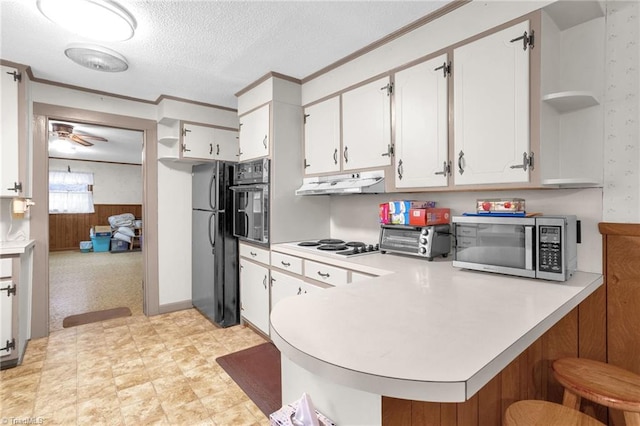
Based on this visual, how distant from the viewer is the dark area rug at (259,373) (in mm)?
2135

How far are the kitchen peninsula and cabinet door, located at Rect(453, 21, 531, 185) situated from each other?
2.08ft

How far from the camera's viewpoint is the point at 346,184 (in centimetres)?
254

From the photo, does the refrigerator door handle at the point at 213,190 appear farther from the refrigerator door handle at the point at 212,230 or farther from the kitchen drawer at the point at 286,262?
the kitchen drawer at the point at 286,262

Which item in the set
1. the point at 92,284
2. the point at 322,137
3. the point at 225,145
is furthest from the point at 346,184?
the point at 92,284

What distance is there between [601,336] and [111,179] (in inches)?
405

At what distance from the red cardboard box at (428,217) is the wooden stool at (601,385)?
37.6 inches

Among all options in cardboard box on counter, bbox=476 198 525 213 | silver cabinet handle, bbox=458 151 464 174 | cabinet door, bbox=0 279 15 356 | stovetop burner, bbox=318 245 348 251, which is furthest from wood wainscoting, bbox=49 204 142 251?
cardboard box on counter, bbox=476 198 525 213

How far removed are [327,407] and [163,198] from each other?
3.49m

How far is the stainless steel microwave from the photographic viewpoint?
1494mm

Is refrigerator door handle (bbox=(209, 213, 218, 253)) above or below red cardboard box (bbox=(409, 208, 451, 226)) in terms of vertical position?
below

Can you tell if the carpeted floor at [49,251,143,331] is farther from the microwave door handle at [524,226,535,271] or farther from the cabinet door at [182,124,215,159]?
the microwave door handle at [524,226,535,271]

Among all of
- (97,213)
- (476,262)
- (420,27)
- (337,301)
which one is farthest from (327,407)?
(97,213)

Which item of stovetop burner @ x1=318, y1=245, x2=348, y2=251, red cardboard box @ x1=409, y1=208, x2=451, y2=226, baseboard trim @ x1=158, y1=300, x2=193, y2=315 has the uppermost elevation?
red cardboard box @ x1=409, y1=208, x2=451, y2=226

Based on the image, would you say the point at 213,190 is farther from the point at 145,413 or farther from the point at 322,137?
the point at 145,413
